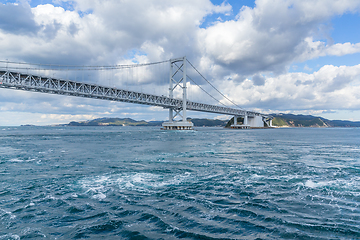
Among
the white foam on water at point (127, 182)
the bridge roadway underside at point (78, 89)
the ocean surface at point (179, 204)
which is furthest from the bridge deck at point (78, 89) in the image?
the white foam on water at point (127, 182)

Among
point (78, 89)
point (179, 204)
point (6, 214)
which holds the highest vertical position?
point (78, 89)

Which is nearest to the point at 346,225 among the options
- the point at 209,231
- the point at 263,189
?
the point at 263,189

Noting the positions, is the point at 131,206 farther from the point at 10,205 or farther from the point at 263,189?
the point at 263,189

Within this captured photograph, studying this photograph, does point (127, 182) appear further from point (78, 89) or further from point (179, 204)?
point (78, 89)

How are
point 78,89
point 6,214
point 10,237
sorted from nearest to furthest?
point 10,237 < point 6,214 < point 78,89

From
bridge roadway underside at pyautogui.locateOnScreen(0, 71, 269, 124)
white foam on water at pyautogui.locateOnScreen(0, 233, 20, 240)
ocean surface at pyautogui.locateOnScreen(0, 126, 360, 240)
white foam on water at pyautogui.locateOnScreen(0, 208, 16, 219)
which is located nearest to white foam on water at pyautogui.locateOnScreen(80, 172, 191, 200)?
ocean surface at pyautogui.locateOnScreen(0, 126, 360, 240)

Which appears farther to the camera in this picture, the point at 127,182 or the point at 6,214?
the point at 127,182

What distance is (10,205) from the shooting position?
711cm

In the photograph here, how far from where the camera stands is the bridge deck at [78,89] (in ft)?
151

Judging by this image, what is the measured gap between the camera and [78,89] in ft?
187

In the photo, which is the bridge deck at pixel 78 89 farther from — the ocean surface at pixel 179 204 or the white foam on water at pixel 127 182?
the white foam on water at pixel 127 182

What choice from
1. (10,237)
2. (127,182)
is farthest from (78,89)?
(10,237)

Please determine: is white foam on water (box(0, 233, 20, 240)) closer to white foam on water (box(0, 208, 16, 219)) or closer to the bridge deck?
white foam on water (box(0, 208, 16, 219))

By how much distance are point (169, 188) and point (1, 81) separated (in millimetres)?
51782
